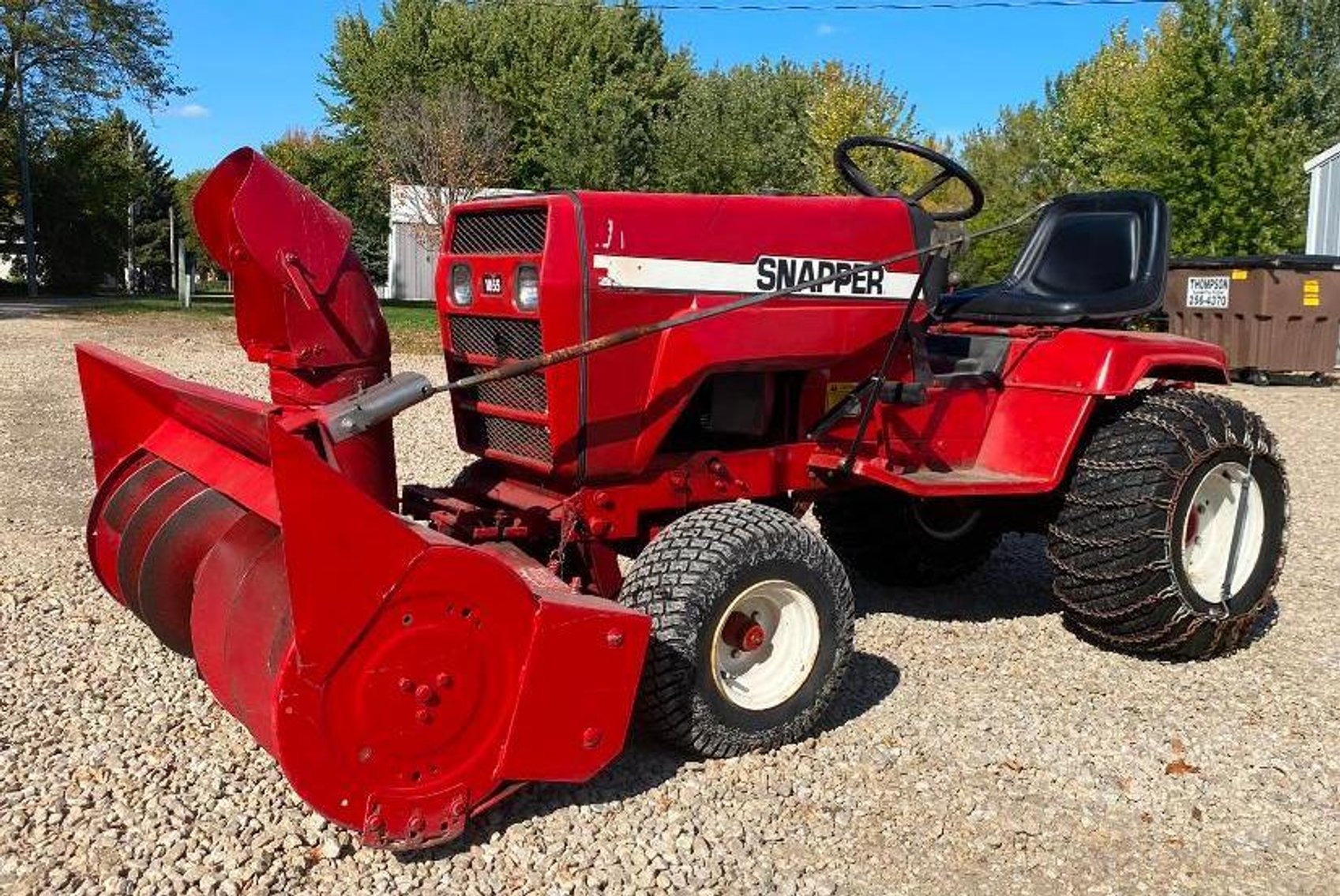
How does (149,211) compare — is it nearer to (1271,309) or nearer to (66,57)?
(66,57)

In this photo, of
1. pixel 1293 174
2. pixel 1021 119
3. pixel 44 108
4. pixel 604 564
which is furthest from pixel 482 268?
pixel 1021 119

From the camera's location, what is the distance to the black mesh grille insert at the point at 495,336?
12.0 ft

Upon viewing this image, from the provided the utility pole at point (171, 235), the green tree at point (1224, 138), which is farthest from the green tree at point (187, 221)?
the green tree at point (1224, 138)

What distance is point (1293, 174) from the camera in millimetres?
19609

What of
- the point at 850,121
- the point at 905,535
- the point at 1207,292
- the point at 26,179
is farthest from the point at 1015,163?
the point at 905,535

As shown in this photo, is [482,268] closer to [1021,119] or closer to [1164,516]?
[1164,516]

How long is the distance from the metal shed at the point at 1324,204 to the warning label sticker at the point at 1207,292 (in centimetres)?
368

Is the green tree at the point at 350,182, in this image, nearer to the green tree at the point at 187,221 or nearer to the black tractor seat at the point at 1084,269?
the green tree at the point at 187,221

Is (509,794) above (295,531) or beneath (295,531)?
beneath

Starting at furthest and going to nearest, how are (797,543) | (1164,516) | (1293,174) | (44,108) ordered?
(44,108), (1293,174), (1164,516), (797,543)

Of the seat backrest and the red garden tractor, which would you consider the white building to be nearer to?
the seat backrest

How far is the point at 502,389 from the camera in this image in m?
3.87

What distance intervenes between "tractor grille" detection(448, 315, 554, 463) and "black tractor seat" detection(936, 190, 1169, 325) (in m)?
2.12

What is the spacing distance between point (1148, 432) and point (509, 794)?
2.76 metres
